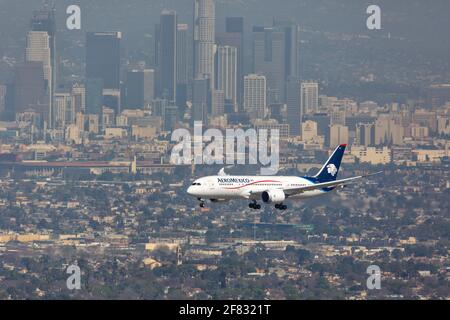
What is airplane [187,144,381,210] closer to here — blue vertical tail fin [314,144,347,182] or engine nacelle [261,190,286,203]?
engine nacelle [261,190,286,203]

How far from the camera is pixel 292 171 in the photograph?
195 metres

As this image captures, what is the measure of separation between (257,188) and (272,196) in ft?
2.07

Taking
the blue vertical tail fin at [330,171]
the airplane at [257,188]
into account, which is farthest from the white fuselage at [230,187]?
the blue vertical tail fin at [330,171]

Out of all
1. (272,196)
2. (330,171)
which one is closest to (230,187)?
(272,196)

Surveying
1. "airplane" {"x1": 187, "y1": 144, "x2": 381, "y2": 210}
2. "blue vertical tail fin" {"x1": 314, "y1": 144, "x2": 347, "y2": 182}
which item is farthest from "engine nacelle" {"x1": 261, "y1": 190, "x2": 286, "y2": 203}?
"blue vertical tail fin" {"x1": 314, "y1": 144, "x2": 347, "y2": 182}

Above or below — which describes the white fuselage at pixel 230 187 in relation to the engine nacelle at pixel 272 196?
above

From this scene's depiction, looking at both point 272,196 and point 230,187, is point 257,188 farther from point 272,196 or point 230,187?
point 230,187

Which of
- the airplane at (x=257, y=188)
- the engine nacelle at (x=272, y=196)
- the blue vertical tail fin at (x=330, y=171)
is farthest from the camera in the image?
the blue vertical tail fin at (x=330, y=171)

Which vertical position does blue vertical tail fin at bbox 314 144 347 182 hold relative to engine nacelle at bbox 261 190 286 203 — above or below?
above

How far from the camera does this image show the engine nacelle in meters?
66.9

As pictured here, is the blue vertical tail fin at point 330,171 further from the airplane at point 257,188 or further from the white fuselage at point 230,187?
the white fuselage at point 230,187

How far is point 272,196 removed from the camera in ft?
221

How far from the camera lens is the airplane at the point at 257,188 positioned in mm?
65938
